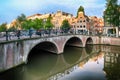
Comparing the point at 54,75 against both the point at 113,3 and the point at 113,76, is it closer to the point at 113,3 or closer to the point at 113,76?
the point at 113,76

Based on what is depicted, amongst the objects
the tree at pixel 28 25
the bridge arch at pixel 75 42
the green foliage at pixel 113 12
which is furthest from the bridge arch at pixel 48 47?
the tree at pixel 28 25

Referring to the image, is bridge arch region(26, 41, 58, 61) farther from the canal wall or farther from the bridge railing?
the bridge railing

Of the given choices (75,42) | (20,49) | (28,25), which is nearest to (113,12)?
(75,42)

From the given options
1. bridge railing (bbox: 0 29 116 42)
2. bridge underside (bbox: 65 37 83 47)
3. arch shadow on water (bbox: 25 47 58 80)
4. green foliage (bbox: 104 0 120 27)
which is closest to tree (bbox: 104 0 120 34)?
green foliage (bbox: 104 0 120 27)

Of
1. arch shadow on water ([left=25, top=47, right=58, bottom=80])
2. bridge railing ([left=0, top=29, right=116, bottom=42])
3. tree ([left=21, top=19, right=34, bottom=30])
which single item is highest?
tree ([left=21, top=19, right=34, bottom=30])

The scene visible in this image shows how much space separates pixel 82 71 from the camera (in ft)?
61.6

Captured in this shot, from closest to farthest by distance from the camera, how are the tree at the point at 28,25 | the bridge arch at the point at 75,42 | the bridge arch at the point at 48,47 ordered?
the bridge arch at the point at 48,47, the bridge arch at the point at 75,42, the tree at the point at 28,25

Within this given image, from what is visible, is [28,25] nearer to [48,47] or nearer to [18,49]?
[48,47]

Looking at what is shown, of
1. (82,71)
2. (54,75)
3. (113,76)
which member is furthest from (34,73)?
(113,76)

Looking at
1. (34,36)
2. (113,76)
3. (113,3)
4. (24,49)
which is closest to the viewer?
(113,76)

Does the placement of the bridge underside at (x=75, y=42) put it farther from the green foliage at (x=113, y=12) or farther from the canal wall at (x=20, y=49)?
the green foliage at (x=113, y=12)

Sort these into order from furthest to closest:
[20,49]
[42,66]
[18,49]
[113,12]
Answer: [113,12]
[42,66]
[20,49]
[18,49]

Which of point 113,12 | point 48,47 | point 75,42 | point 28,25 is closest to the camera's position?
point 48,47

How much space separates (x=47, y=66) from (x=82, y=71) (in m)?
4.46
